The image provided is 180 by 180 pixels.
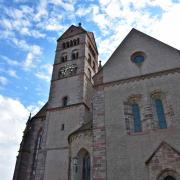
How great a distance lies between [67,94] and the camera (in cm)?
2556

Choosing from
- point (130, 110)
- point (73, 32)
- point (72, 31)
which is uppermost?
point (72, 31)

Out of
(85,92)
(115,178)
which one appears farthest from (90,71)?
(115,178)

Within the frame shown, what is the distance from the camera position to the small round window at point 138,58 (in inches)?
688

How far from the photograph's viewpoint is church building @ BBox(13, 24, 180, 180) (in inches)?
523

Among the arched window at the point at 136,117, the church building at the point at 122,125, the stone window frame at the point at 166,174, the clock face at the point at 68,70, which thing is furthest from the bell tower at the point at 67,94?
the stone window frame at the point at 166,174

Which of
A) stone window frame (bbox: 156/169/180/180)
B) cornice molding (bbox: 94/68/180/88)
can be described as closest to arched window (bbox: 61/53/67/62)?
cornice molding (bbox: 94/68/180/88)

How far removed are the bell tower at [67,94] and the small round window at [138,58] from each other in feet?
26.5

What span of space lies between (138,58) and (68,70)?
12145 millimetres

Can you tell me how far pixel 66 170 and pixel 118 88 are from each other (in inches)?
345

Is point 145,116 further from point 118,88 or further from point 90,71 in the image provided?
point 90,71

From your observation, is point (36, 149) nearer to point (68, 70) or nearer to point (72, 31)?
point (68, 70)

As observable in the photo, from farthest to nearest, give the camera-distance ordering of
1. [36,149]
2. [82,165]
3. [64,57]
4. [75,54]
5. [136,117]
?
[64,57], [75,54], [36,149], [82,165], [136,117]

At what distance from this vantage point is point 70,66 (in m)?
28.3

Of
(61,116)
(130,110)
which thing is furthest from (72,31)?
(130,110)
